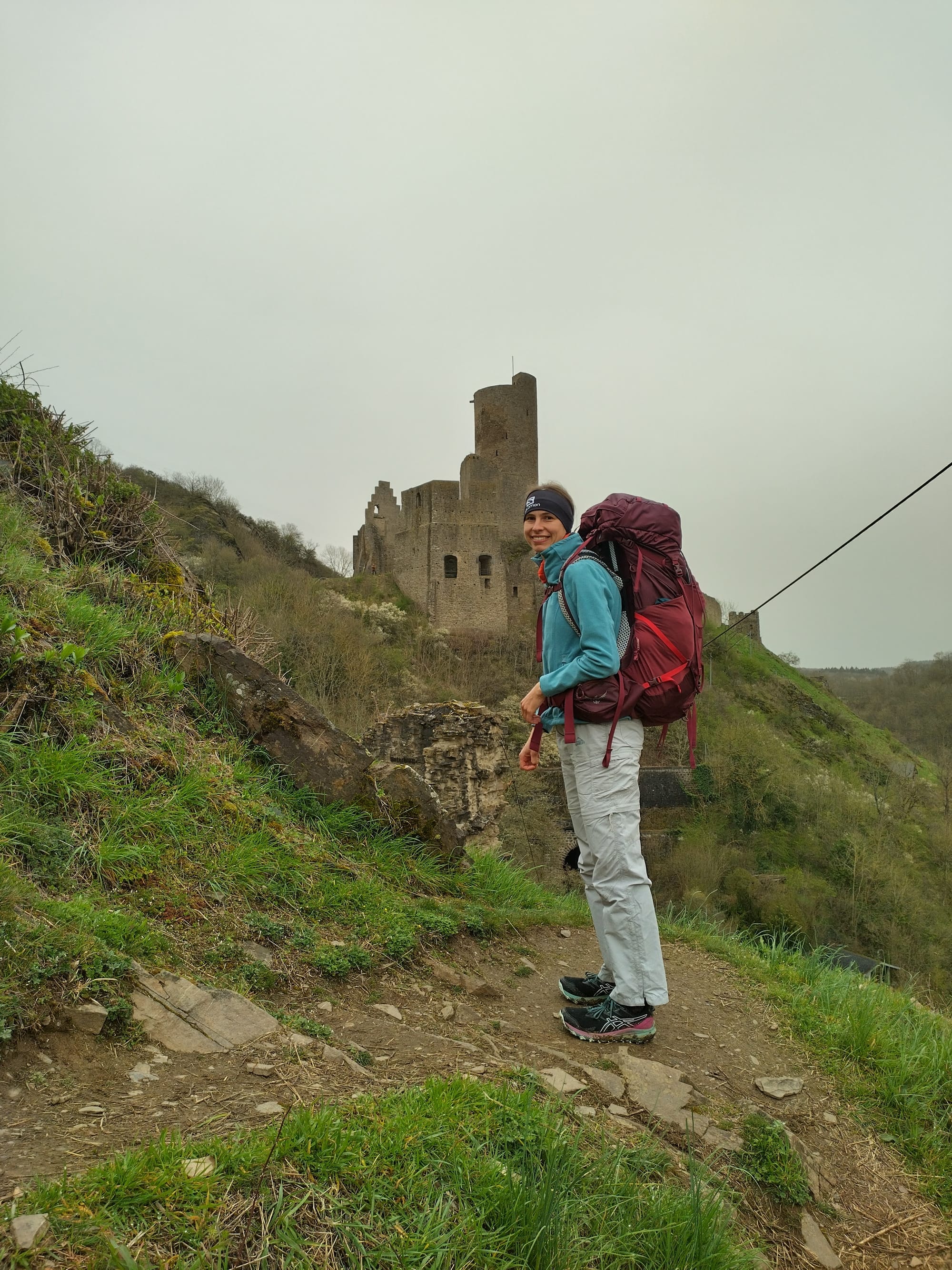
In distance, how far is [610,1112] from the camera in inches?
104

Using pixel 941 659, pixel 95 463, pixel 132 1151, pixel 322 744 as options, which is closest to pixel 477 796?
pixel 322 744

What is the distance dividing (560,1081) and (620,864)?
823mm

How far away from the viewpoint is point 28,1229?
1412 mm

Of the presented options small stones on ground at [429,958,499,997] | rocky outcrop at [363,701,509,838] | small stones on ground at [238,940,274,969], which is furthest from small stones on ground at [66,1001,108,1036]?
rocky outcrop at [363,701,509,838]

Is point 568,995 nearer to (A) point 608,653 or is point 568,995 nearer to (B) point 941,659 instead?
(A) point 608,653

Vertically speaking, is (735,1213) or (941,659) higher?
(941,659)

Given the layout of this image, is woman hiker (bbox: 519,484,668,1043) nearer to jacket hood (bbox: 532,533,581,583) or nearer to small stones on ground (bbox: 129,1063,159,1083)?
jacket hood (bbox: 532,533,581,583)

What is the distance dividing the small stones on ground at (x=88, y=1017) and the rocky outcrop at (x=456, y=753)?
15.7 feet

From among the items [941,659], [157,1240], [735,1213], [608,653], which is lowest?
[735,1213]

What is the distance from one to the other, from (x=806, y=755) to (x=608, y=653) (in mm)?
41434

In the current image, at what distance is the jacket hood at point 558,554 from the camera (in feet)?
11.9

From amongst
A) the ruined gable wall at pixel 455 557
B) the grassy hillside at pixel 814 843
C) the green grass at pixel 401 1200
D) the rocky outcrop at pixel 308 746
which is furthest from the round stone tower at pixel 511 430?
the green grass at pixel 401 1200

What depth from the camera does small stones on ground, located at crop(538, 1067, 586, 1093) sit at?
2648 millimetres

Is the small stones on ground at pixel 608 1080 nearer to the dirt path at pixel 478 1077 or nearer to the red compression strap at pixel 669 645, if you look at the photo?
the dirt path at pixel 478 1077
